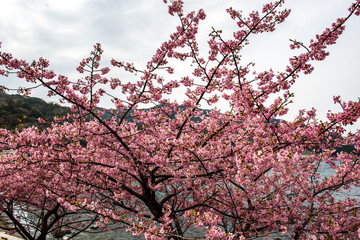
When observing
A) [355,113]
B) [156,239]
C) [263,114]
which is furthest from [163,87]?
[355,113]

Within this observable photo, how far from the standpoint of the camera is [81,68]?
22.6 ft

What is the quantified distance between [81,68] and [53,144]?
2.67 m

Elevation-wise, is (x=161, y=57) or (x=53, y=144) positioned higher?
(x=161, y=57)

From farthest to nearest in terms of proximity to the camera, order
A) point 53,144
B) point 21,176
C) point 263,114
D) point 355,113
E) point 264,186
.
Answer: point 21,176, point 264,186, point 53,144, point 263,114, point 355,113

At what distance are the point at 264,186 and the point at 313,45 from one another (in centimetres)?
448

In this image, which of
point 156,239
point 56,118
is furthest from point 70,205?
point 56,118

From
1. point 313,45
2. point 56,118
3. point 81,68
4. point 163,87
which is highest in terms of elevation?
point 81,68

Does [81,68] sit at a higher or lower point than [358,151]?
higher

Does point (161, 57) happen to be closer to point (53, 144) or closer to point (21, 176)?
point (53, 144)

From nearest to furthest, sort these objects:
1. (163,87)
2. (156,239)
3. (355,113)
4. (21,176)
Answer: (156,239) → (355,113) → (163,87) → (21,176)

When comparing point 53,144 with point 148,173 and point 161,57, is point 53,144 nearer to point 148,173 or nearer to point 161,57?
point 148,173

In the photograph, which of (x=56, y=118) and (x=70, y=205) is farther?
(x=56, y=118)

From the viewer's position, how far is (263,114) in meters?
5.43

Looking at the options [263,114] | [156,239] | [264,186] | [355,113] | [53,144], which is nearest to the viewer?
[156,239]
